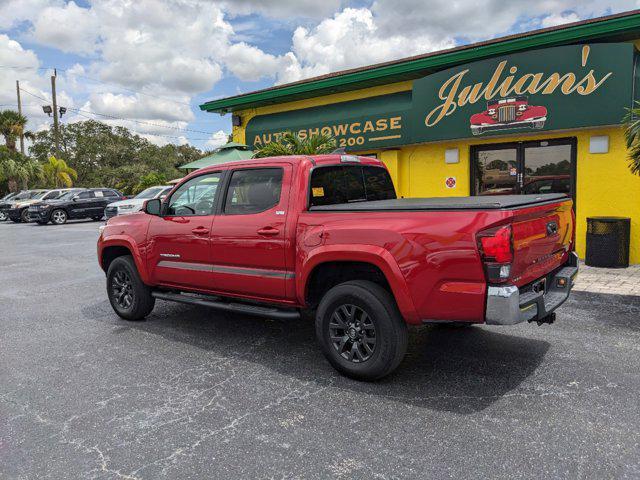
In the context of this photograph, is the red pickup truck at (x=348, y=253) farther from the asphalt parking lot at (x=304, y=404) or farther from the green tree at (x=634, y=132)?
the green tree at (x=634, y=132)

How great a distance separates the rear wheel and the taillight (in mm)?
Answer: 25481

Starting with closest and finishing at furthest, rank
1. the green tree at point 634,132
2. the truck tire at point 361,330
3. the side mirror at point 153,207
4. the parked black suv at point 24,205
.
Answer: the truck tire at point 361,330 → the side mirror at point 153,207 → the green tree at point 634,132 → the parked black suv at point 24,205

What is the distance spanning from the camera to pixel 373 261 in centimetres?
382

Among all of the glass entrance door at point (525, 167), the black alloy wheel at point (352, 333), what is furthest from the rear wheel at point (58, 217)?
the black alloy wheel at point (352, 333)

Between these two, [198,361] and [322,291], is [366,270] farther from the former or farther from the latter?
[198,361]

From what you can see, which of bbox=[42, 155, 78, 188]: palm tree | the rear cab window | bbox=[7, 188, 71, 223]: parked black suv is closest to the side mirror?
the rear cab window

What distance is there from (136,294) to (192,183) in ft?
5.25

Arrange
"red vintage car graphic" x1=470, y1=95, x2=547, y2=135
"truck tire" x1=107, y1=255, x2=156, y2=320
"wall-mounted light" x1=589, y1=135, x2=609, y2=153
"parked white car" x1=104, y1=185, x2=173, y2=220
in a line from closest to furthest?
"truck tire" x1=107, y1=255, x2=156, y2=320
"wall-mounted light" x1=589, y1=135, x2=609, y2=153
"red vintage car graphic" x1=470, y1=95, x2=547, y2=135
"parked white car" x1=104, y1=185, x2=173, y2=220

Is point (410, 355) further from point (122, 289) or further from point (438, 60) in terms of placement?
point (438, 60)

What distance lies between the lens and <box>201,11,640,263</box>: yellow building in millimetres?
8703

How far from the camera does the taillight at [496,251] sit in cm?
331

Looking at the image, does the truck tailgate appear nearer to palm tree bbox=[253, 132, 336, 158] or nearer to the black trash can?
the black trash can

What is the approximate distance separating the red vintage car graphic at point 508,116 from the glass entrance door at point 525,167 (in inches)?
26.0

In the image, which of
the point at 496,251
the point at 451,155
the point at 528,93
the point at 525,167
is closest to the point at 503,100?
the point at 528,93
